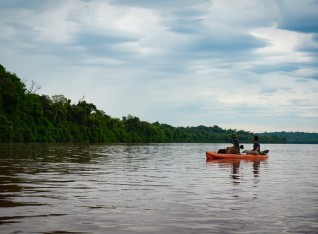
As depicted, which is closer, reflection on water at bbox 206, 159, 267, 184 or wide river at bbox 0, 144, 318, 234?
wide river at bbox 0, 144, 318, 234

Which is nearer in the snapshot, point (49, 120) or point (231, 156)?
point (231, 156)

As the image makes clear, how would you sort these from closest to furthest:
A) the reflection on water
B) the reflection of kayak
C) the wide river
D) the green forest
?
1. the wide river
2. the reflection on water
3. the reflection of kayak
4. the green forest

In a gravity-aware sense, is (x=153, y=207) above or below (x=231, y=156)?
below

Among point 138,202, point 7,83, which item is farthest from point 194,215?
point 7,83

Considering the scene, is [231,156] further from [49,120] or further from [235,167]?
[49,120]

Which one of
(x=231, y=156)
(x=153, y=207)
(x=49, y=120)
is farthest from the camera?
(x=49, y=120)

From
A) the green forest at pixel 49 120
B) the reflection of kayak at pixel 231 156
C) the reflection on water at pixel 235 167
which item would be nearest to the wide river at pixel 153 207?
the reflection on water at pixel 235 167

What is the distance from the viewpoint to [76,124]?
393 feet

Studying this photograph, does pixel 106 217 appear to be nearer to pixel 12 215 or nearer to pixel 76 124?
pixel 12 215

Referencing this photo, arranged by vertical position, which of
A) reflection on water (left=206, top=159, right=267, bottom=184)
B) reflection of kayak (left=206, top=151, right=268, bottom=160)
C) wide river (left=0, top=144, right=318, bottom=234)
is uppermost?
reflection of kayak (left=206, top=151, right=268, bottom=160)

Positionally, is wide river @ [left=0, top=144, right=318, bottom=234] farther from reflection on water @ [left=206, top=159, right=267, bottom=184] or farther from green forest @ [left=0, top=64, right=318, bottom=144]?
green forest @ [left=0, top=64, right=318, bottom=144]

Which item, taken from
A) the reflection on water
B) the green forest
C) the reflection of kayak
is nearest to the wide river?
the reflection on water

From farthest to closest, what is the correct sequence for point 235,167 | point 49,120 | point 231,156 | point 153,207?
point 49,120, point 231,156, point 235,167, point 153,207

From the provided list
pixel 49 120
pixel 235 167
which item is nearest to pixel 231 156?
pixel 235 167
